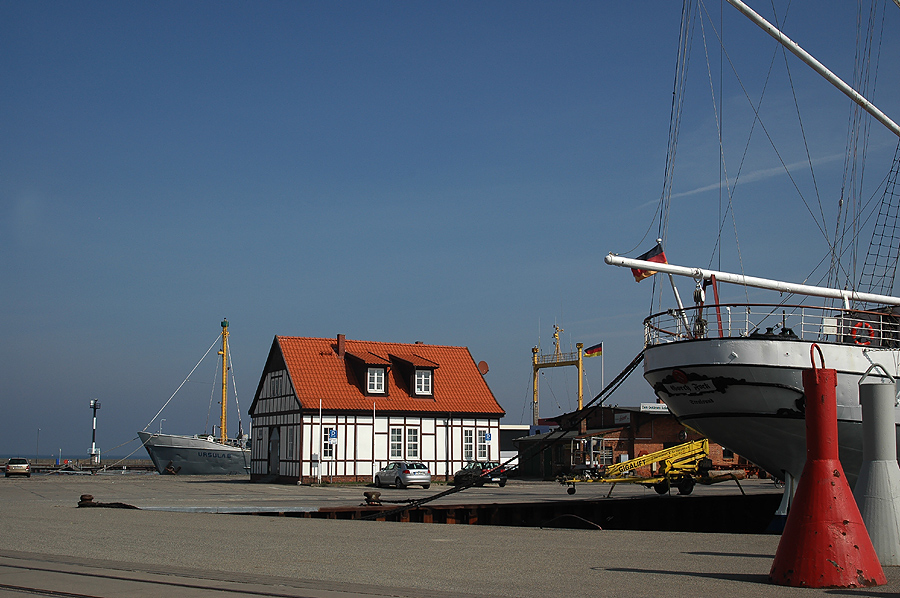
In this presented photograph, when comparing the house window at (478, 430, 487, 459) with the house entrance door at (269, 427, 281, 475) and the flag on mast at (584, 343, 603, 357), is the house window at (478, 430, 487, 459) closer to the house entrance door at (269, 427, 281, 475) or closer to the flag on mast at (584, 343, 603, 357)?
the house entrance door at (269, 427, 281, 475)

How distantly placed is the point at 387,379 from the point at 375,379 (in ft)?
2.55

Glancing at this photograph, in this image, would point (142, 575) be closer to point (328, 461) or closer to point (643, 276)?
point (643, 276)

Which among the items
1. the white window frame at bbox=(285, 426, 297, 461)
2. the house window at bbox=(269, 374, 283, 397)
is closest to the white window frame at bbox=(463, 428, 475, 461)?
the white window frame at bbox=(285, 426, 297, 461)

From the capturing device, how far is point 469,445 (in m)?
48.6

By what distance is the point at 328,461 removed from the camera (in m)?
43.9

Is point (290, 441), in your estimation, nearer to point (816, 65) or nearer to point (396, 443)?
point (396, 443)

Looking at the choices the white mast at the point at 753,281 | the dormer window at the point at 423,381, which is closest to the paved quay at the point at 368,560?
the white mast at the point at 753,281

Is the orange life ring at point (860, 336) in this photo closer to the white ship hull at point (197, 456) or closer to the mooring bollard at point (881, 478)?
the mooring bollard at point (881, 478)

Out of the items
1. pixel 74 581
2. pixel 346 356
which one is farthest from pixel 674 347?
pixel 346 356

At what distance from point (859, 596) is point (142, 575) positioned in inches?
254

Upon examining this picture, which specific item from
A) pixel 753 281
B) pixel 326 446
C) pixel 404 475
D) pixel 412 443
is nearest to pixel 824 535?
pixel 753 281

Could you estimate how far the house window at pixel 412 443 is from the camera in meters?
46.6

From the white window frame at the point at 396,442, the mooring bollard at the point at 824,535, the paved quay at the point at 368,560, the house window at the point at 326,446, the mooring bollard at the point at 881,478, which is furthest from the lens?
the white window frame at the point at 396,442

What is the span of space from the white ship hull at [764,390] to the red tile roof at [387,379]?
1082 inches
